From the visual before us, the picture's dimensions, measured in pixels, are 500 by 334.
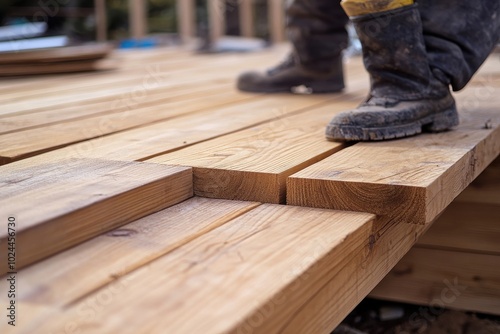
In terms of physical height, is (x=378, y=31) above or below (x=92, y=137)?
above

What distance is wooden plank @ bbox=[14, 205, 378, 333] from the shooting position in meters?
0.71

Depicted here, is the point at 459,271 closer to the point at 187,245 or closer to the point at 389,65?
the point at 389,65

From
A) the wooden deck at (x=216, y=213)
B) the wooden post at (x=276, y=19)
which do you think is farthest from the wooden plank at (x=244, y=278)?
the wooden post at (x=276, y=19)

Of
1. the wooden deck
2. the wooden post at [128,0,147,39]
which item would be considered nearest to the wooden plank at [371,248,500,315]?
the wooden deck

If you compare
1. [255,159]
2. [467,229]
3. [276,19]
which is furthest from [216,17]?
[255,159]

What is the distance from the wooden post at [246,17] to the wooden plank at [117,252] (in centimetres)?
388

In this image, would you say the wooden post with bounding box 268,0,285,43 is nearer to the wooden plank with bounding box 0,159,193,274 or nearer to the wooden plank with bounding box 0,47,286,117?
the wooden plank with bounding box 0,47,286,117

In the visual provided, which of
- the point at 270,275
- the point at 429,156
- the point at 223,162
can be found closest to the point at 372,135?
the point at 429,156

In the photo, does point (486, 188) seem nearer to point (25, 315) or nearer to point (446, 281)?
point (446, 281)

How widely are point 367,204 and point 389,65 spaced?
53cm

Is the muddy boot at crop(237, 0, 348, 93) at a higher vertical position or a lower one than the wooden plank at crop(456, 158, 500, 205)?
higher

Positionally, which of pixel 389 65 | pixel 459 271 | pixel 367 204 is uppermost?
pixel 389 65

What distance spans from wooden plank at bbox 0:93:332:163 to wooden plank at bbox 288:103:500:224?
13.2 inches

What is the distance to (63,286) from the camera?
2.58ft
